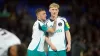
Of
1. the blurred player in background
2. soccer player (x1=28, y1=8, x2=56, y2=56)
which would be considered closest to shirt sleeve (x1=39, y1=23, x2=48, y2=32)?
soccer player (x1=28, y1=8, x2=56, y2=56)

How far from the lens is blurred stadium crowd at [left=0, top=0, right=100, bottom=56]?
9.59ft

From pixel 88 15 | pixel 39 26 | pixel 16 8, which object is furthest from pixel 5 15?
pixel 88 15

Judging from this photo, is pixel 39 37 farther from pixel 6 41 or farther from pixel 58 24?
pixel 6 41

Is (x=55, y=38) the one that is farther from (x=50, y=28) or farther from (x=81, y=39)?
(x=81, y=39)

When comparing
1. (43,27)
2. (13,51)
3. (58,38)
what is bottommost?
(58,38)

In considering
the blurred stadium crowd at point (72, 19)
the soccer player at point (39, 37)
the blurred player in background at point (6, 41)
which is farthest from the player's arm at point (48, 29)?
the blurred player in background at point (6, 41)

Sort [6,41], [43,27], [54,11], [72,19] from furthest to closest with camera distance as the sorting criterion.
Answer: [72,19], [54,11], [43,27], [6,41]

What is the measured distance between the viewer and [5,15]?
298 cm

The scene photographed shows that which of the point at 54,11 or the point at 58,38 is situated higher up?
the point at 54,11

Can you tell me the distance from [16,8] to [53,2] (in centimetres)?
48

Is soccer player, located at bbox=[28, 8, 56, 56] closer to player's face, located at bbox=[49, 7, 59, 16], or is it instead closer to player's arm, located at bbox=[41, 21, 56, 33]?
player's arm, located at bbox=[41, 21, 56, 33]

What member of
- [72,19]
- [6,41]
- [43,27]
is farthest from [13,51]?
[72,19]

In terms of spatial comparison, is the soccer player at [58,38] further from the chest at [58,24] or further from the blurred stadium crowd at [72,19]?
the blurred stadium crowd at [72,19]

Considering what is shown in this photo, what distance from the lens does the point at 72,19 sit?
3.14 meters
